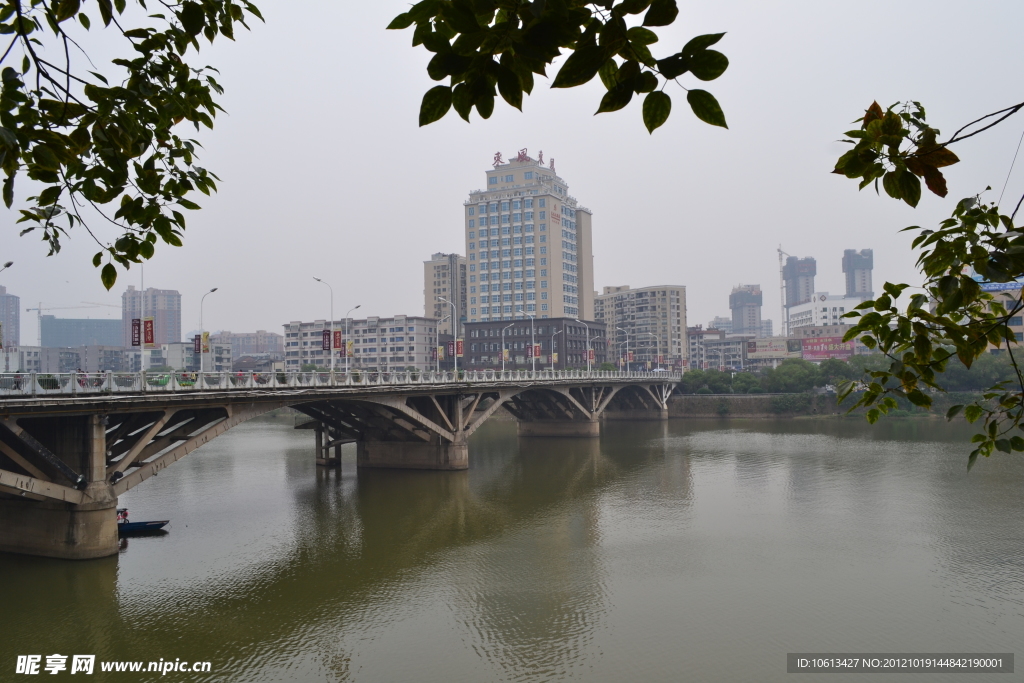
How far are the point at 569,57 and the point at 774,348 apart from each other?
164 m

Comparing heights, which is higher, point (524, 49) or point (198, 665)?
point (524, 49)

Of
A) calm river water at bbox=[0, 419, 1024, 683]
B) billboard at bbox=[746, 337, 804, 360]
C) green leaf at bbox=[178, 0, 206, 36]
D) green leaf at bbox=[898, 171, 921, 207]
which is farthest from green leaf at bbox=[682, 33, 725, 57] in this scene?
billboard at bbox=[746, 337, 804, 360]

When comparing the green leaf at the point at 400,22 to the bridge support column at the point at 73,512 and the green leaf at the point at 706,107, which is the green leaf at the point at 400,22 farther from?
the bridge support column at the point at 73,512

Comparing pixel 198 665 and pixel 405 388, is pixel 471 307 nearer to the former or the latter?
pixel 405 388

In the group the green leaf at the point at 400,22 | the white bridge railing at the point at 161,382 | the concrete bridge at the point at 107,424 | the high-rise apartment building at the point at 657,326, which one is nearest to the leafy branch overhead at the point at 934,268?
the green leaf at the point at 400,22

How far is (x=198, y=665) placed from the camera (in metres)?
15.3

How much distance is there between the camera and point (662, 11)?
240 centimetres

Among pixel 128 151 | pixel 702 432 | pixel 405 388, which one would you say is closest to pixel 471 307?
pixel 702 432

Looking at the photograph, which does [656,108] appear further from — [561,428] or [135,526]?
[561,428]

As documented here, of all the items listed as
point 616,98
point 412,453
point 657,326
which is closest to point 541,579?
point 616,98

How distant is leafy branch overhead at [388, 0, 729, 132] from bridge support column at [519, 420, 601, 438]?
58806mm

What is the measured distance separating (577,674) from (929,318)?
Answer: 44.5 ft

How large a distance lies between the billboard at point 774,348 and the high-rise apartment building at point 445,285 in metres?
59.0

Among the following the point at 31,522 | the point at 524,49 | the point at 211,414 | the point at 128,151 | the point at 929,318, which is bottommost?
the point at 31,522
